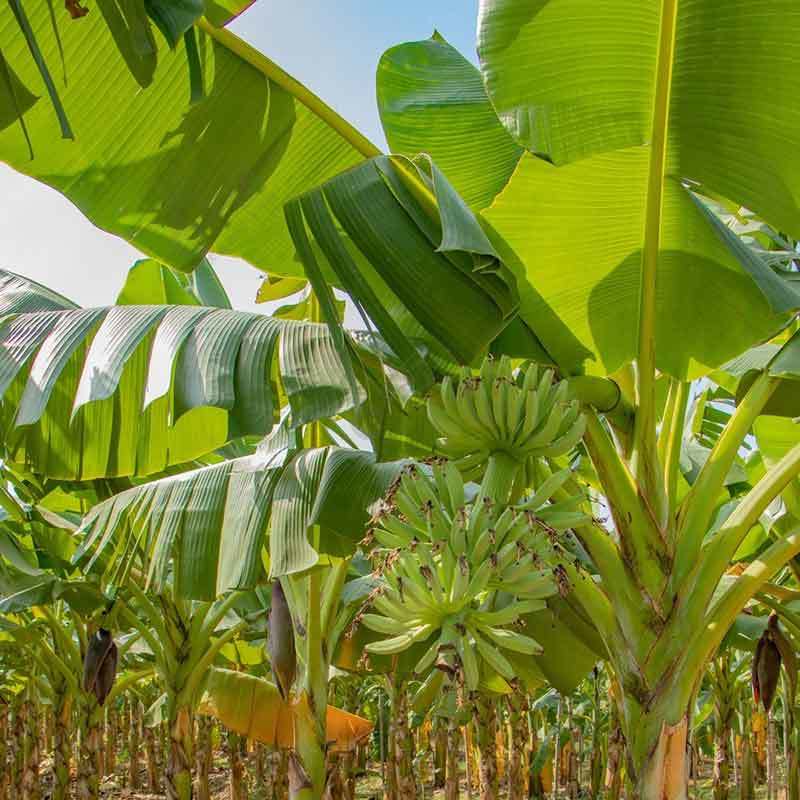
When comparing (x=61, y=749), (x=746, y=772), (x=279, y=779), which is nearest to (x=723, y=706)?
(x=746, y=772)

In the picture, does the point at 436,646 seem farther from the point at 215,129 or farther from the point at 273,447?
the point at 273,447

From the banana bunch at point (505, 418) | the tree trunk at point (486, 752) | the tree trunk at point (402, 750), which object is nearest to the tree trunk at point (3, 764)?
the tree trunk at point (402, 750)

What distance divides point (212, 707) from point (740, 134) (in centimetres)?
443

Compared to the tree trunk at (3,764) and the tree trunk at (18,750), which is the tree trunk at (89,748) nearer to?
the tree trunk at (3,764)

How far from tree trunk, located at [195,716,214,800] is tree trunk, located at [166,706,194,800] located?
398 centimetres

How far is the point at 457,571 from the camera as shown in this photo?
141cm

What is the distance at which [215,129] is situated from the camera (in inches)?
94.1

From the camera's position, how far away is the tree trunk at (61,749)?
23.7 feet

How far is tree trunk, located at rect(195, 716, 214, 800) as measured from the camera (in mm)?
8959

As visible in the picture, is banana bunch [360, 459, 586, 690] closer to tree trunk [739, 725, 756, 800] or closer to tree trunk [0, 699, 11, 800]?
tree trunk [0, 699, 11, 800]

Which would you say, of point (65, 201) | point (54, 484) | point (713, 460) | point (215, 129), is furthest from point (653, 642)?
point (54, 484)

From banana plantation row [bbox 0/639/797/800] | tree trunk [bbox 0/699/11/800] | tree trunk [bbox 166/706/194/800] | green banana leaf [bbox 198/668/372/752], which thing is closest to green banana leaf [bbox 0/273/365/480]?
banana plantation row [bbox 0/639/797/800]

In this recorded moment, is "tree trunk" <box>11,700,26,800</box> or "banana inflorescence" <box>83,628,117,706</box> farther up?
"banana inflorescence" <box>83,628,117,706</box>

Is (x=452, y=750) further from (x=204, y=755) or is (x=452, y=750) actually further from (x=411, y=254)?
(x=411, y=254)
